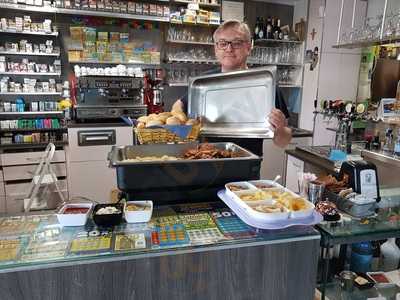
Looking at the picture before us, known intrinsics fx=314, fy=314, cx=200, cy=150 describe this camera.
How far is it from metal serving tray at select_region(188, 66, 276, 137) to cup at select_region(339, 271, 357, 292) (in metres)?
0.68

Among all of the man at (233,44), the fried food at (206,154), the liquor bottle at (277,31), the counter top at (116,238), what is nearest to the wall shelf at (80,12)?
the liquor bottle at (277,31)

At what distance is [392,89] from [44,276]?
3.85 metres

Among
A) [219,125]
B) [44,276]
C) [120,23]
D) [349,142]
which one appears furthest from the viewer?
[120,23]

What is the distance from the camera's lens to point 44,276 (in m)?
Result: 0.87

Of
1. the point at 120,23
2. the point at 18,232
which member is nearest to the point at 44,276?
the point at 18,232

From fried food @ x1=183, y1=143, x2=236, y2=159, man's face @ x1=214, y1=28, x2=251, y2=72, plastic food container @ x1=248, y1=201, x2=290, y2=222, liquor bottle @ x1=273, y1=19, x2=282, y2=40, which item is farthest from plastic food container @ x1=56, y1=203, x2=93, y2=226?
liquor bottle @ x1=273, y1=19, x2=282, y2=40

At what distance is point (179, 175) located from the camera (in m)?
1.18

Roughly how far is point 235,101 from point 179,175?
719 millimetres

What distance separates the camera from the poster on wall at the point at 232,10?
404cm

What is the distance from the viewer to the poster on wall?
4.04m

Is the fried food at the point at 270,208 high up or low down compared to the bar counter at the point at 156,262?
up

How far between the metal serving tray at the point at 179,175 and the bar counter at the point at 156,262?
137 mm

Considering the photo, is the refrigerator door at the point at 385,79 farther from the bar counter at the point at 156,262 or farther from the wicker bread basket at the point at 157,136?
the bar counter at the point at 156,262

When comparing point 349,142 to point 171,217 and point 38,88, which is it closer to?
point 171,217
